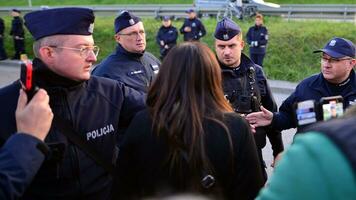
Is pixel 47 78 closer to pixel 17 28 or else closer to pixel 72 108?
pixel 72 108

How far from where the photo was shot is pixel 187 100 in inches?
75.6

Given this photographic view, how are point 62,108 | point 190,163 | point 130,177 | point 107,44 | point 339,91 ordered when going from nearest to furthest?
point 190,163 < point 130,177 < point 62,108 < point 339,91 < point 107,44

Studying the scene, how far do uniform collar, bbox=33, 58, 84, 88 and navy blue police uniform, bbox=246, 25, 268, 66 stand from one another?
394 inches

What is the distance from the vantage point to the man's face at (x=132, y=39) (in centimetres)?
424

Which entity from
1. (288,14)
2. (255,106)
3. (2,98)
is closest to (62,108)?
(2,98)

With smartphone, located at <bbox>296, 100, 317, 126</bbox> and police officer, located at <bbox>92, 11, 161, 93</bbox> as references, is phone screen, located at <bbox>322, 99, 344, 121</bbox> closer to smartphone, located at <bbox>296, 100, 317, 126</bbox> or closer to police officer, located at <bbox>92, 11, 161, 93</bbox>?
smartphone, located at <bbox>296, 100, 317, 126</bbox>

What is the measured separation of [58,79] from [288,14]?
52.4 ft

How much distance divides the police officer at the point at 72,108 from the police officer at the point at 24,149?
0.35m

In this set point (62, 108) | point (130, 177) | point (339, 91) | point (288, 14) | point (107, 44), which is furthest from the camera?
point (288, 14)

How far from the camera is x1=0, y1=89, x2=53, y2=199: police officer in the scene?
159cm

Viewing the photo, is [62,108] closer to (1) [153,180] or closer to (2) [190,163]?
(1) [153,180]

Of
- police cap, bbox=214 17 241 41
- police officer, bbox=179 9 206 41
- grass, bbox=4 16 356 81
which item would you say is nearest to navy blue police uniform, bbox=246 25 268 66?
grass, bbox=4 16 356 81

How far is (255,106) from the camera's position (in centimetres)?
349

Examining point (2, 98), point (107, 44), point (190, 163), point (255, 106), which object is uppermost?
point (2, 98)
